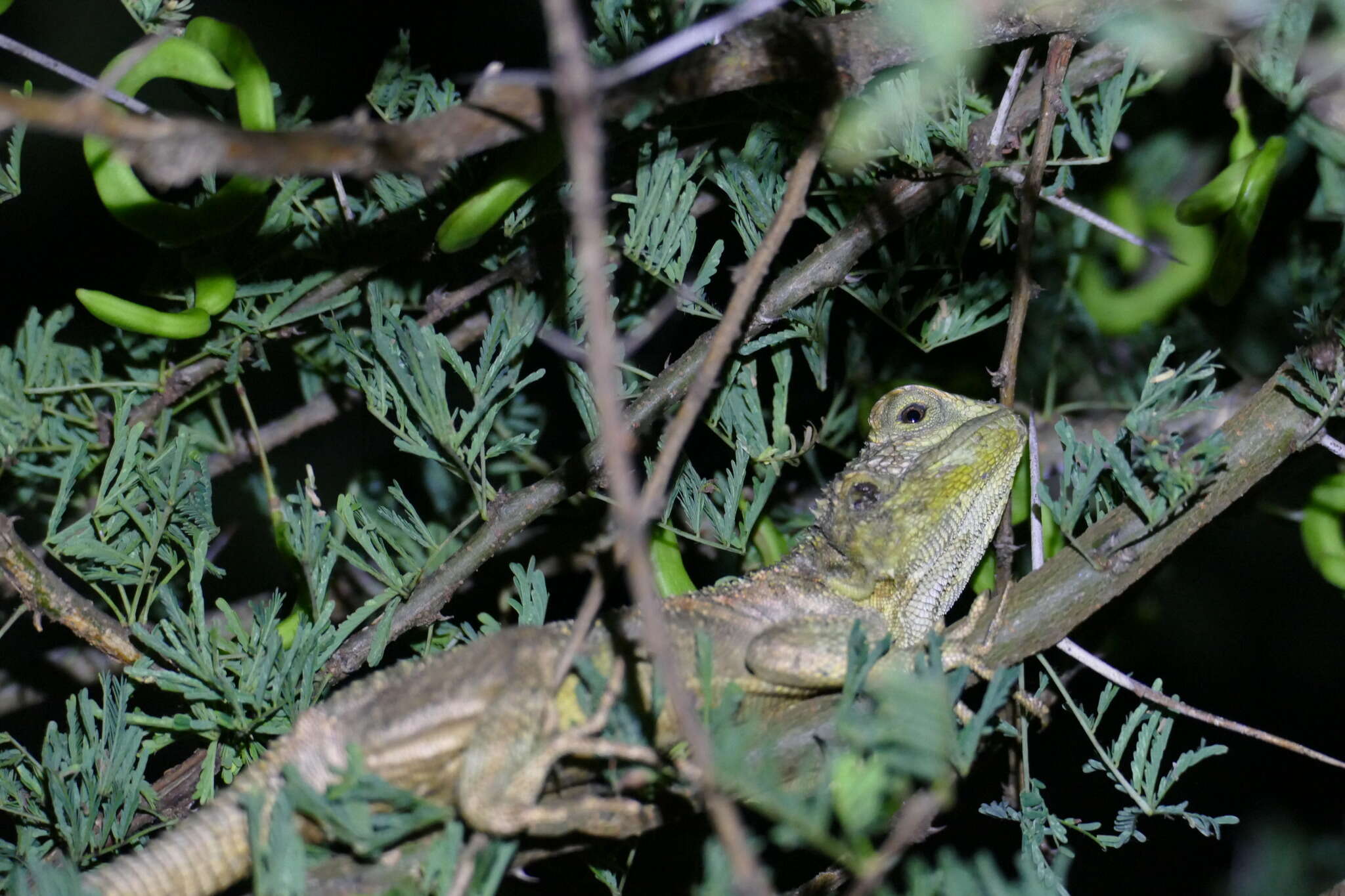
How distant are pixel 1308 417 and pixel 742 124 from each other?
1297 millimetres

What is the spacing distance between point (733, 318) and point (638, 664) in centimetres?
74

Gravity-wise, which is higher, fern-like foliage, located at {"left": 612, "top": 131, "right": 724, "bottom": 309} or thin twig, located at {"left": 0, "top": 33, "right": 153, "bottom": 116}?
thin twig, located at {"left": 0, "top": 33, "right": 153, "bottom": 116}

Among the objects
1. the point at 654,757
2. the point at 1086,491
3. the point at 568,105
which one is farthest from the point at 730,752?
the point at 1086,491

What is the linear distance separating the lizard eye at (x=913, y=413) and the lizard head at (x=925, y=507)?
0.01 meters

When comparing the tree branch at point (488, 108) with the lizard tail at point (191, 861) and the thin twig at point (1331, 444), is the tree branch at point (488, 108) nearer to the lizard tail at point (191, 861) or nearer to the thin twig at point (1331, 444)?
the thin twig at point (1331, 444)

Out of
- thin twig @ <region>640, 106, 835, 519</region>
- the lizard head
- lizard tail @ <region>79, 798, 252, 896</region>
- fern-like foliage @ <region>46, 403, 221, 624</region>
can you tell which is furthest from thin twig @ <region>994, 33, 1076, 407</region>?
fern-like foliage @ <region>46, 403, 221, 624</region>

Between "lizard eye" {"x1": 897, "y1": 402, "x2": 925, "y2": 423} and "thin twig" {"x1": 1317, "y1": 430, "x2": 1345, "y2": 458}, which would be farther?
"lizard eye" {"x1": 897, "y1": 402, "x2": 925, "y2": 423}

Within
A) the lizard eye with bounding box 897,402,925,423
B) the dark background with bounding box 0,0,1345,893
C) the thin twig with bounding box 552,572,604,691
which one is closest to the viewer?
the thin twig with bounding box 552,572,604,691

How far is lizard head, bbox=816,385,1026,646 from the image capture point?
2121mm

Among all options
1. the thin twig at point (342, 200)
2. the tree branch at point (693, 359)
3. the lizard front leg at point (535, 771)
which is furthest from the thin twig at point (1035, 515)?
the thin twig at point (342, 200)

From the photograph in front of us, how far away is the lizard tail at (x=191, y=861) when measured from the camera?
1.66 m

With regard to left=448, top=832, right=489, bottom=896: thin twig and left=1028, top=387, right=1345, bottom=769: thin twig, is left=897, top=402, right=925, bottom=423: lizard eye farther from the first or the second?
left=448, top=832, right=489, bottom=896: thin twig

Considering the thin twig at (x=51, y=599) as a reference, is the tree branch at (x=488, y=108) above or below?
above

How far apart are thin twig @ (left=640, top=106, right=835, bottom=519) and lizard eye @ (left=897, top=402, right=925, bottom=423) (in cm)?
71
